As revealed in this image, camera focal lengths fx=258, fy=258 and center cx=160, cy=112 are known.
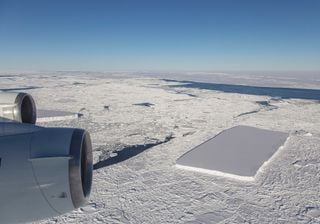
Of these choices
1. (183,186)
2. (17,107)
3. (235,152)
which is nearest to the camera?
(17,107)

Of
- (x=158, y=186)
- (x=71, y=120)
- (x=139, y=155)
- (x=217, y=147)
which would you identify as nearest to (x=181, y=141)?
(x=217, y=147)

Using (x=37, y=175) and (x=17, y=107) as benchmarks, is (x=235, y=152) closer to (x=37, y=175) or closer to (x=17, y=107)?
(x=17, y=107)

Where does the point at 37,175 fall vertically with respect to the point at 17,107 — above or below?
below

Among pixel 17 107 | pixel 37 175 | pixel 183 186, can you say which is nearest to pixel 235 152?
pixel 183 186

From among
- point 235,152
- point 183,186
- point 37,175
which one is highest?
point 37,175

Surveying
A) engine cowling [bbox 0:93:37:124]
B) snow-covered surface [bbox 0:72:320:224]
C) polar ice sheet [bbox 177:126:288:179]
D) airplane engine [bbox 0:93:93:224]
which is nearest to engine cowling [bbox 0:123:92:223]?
airplane engine [bbox 0:93:93:224]

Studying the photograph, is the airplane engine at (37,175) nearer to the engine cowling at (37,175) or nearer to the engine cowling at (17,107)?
the engine cowling at (37,175)

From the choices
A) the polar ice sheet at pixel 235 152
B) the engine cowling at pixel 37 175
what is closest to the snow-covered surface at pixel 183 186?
the polar ice sheet at pixel 235 152
